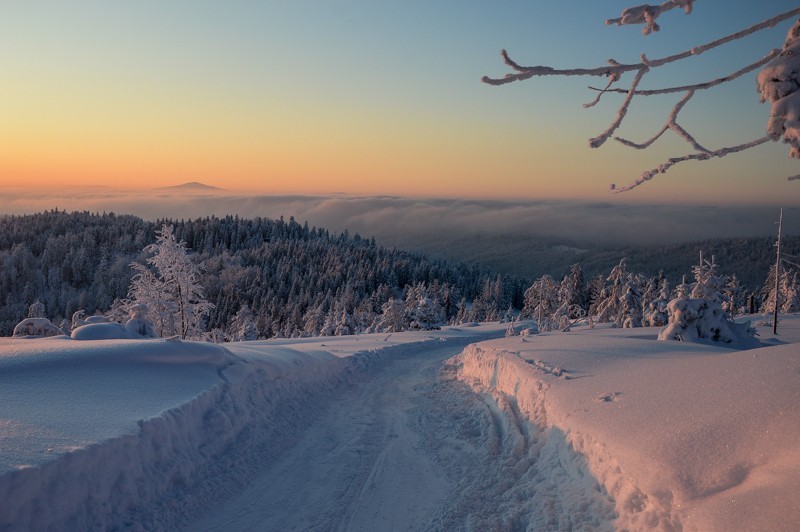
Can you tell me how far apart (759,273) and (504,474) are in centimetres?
22202

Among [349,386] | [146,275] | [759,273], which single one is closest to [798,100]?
[349,386]

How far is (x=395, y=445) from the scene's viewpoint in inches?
432

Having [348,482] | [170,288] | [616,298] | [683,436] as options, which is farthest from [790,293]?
[348,482]

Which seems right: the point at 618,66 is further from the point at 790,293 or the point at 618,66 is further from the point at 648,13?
the point at 790,293

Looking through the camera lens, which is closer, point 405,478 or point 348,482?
point 348,482

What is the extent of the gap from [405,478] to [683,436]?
15.7 ft

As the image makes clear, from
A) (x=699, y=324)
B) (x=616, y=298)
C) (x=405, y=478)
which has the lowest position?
(x=616, y=298)

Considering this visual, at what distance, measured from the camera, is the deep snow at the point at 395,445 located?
571 centimetres

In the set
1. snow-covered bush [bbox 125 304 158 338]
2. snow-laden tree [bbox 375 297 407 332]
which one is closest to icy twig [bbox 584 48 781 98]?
snow-covered bush [bbox 125 304 158 338]

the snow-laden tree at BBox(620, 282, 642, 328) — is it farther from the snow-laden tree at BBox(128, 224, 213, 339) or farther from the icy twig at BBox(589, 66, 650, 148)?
the icy twig at BBox(589, 66, 650, 148)

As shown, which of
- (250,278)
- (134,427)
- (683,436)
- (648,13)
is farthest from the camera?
A: (250,278)

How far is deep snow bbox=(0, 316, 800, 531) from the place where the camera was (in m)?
5.71

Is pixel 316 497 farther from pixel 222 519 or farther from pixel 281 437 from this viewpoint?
pixel 281 437

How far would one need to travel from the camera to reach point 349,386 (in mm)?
17109
